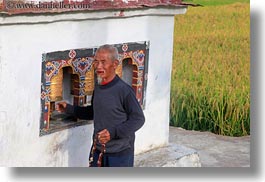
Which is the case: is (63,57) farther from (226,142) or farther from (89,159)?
(226,142)

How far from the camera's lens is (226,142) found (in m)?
7.81

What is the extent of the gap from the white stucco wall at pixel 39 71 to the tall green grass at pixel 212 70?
28.9 inches

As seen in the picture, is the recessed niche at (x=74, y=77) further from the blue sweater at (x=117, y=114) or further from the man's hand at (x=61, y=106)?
the blue sweater at (x=117, y=114)

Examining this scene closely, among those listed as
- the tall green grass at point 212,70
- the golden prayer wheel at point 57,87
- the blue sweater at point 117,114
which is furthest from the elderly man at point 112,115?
the tall green grass at point 212,70

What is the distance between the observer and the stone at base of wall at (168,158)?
598cm

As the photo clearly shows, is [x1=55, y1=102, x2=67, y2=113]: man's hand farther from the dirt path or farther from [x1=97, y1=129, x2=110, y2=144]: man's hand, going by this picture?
the dirt path

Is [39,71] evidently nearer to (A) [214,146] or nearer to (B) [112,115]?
(B) [112,115]

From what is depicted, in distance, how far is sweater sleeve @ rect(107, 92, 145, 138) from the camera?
16.3ft

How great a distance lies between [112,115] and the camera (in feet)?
16.5

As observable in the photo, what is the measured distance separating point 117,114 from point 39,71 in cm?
57

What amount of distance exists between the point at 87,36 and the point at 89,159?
81cm

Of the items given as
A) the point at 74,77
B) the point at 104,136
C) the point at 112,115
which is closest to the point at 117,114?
the point at 112,115

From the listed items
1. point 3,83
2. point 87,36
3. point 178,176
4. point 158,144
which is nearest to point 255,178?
point 178,176

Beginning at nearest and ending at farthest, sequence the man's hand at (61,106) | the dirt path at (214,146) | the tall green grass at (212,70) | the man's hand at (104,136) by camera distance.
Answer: the man's hand at (104,136)
the man's hand at (61,106)
the tall green grass at (212,70)
the dirt path at (214,146)
